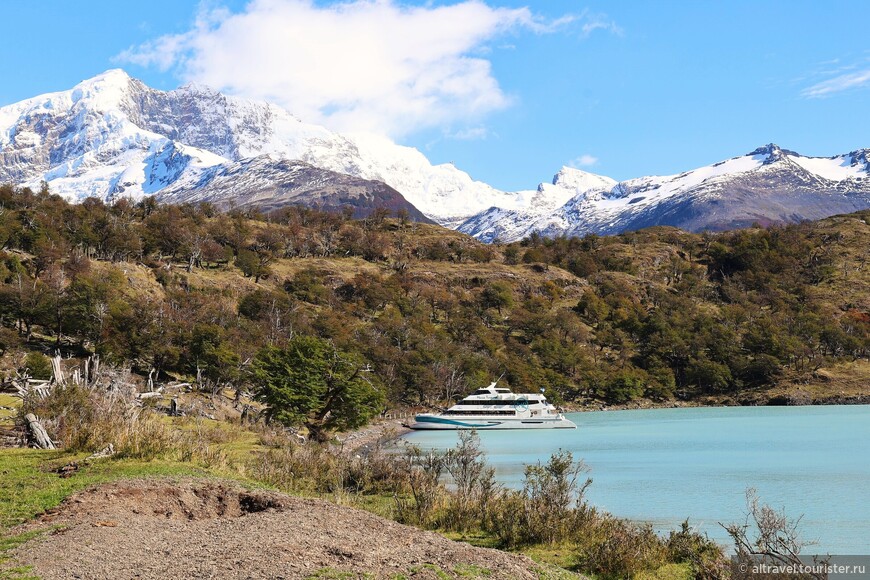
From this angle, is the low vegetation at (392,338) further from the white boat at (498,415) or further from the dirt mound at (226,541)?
the white boat at (498,415)

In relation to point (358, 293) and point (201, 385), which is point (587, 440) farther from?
point (358, 293)

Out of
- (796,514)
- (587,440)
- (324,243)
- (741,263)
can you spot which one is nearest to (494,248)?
(324,243)

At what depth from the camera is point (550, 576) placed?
11.5 m

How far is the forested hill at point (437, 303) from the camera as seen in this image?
70.9m

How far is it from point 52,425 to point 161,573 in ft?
47.2

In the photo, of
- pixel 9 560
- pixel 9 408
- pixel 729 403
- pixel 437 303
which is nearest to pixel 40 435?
pixel 9 408

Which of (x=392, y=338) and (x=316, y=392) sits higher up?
(x=392, y=338)

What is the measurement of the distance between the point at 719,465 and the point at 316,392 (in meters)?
22.2

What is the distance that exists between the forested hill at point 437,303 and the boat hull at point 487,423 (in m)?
6.79

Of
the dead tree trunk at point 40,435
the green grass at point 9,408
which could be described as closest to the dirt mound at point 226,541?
the dead tree trunk at point 40,435

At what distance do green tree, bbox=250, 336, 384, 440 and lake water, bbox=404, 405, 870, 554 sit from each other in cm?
862

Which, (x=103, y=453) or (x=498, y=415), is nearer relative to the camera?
(x=103, y=453)

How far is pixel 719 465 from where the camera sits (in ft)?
133

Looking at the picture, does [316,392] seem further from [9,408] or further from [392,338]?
[392,338]
